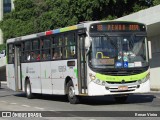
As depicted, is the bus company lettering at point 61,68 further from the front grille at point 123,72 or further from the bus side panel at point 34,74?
the front grille at point 123,72

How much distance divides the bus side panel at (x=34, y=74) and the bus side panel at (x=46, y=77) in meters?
0.48

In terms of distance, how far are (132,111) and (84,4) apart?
93.9ft

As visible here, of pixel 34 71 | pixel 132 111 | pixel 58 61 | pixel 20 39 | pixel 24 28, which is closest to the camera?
pixel 132 111

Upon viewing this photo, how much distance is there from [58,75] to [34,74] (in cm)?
326

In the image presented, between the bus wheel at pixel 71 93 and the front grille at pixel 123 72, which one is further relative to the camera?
the bus wheel at pixel 71 93

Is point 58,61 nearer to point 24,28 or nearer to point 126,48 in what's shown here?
point 126,48

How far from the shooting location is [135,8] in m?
44.4

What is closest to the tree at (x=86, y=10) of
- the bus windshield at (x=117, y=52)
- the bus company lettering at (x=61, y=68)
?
the bus company lettering at (x=61, y=68)

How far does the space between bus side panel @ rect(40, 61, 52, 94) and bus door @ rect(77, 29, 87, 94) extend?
11.2 feet

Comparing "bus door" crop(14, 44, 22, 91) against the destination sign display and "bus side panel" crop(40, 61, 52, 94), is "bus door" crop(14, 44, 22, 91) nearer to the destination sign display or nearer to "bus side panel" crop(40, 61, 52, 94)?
"bus side panel" crop(40, 61, 52, 94)

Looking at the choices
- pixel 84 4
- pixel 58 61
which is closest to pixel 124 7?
pixel 84 4

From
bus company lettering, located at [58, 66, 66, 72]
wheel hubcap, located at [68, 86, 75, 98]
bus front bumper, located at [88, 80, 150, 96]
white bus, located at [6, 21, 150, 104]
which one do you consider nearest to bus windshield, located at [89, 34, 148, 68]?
white bus, located at [6, 21, 150, 104]

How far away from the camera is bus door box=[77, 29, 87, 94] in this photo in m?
18.2

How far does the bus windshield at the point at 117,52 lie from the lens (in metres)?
17.8
